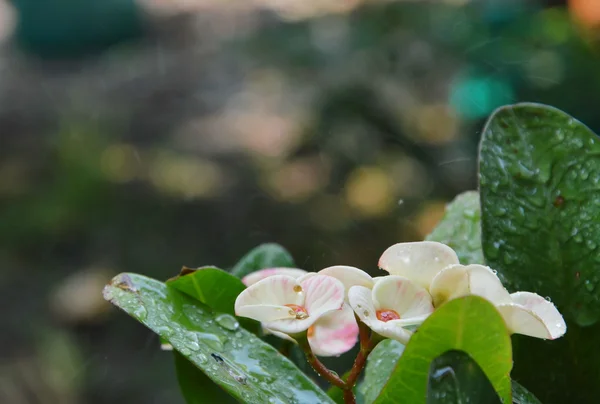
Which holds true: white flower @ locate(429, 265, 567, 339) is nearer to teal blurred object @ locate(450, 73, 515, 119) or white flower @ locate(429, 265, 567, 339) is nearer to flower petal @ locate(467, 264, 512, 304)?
flower petal @ locate(467, 264, 512, 304)

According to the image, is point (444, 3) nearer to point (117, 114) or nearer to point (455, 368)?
point (117, 114)

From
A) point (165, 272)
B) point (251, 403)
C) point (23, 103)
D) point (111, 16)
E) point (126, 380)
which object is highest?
point (251, 403)

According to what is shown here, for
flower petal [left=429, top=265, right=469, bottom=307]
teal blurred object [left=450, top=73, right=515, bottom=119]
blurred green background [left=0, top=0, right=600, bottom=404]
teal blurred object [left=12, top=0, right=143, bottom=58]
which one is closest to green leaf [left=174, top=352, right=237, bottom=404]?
flower petal [left=429, top=265, right=469, bottom=307]

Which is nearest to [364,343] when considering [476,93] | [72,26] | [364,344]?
[364,344]

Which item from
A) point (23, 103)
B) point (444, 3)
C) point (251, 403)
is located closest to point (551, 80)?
point (444, 3)

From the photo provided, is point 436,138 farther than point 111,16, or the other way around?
point 111,16

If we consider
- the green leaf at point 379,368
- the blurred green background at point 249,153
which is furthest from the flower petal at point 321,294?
the blurred green background at point 249,153

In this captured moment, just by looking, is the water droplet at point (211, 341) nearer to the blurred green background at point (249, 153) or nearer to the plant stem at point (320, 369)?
the plant stem at point (320, 369)
